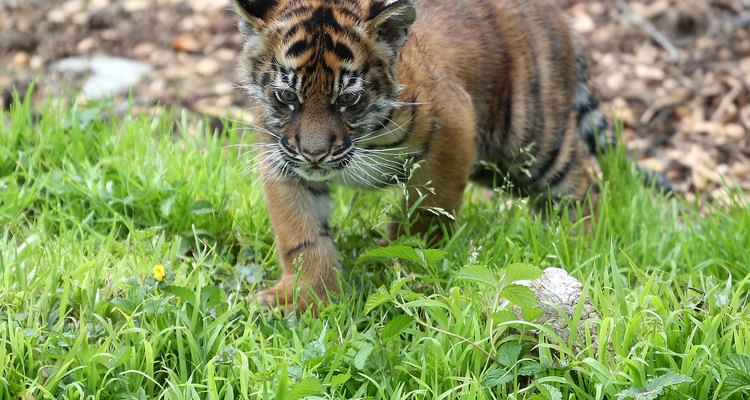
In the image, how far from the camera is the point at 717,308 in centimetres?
345

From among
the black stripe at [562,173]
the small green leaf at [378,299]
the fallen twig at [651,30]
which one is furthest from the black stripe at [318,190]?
the fallen twig at [651,30]

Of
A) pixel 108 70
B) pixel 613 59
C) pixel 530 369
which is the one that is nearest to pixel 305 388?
pixel 530 369

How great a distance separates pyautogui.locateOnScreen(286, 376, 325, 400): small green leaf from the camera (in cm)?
291

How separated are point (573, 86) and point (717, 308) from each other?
6.06ft

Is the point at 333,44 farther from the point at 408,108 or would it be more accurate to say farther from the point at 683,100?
the point at 683,100

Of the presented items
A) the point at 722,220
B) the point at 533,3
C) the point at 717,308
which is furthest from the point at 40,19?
the point at 717,308

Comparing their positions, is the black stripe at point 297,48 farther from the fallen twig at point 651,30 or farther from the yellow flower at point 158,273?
the fallen twig at point 651,30

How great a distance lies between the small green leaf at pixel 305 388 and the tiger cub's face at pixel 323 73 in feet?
2.91

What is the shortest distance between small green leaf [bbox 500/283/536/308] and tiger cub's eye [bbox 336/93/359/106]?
2.90 ft

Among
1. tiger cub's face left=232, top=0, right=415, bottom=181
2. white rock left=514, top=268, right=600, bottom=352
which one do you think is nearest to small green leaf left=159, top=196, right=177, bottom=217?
tiger cub's face left=232, top=0, right=415, bottom=181

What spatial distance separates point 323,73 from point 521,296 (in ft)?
3.39

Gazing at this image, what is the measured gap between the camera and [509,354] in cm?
315

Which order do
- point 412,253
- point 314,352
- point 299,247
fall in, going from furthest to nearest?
point 299,247 < point 412,253 < point 314,352

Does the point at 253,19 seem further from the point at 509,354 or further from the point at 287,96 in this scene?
the point at 509,354
